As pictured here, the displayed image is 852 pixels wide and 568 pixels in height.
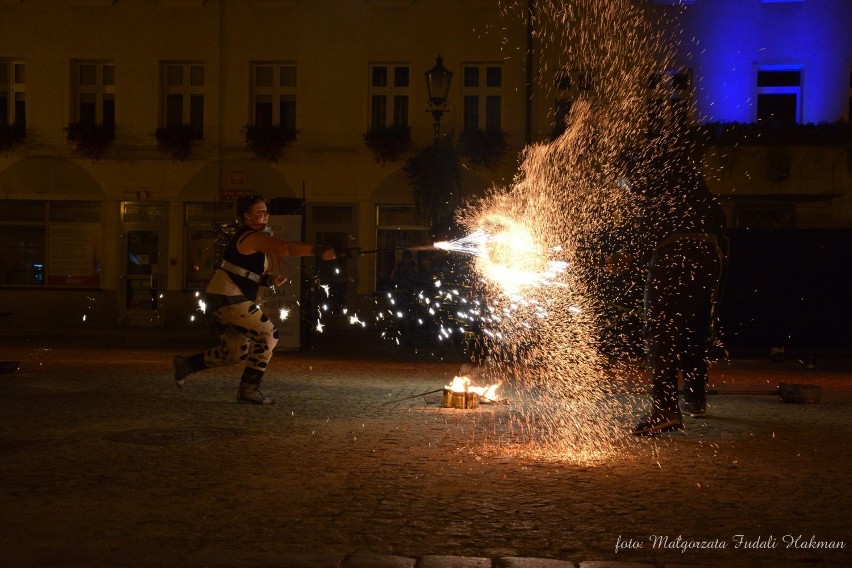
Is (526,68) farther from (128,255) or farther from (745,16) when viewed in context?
(128,255)

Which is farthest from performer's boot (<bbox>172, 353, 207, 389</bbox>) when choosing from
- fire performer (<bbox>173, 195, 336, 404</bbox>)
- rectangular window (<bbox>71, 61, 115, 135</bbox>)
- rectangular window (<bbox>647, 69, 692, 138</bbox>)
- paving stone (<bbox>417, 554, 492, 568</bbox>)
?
rectangular window (<bbox>71, 61, 115, 135</bbox>)

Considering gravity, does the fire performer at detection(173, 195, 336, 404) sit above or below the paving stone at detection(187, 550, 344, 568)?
above

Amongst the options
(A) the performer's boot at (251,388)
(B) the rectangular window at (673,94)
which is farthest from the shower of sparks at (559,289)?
(A) the performer's boot at (251,388)

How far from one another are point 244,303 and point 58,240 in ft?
60.8

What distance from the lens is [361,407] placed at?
9398 mm

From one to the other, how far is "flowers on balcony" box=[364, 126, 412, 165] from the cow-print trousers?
1550cm

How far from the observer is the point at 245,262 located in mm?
9039

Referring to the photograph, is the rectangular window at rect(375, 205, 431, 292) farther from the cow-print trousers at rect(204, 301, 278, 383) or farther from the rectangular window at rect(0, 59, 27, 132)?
the cow-print trousers at rect(204, 301, 278, 383)

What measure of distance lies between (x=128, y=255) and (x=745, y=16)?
658 inches

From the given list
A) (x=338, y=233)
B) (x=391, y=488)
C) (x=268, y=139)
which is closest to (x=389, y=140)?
(x=338, y=233)

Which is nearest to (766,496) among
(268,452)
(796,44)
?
(268,452)

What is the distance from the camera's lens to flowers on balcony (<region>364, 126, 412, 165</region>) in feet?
80.1

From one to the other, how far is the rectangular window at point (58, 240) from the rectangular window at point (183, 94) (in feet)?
10.3

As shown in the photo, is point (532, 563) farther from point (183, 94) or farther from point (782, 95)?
point (183, 94)
